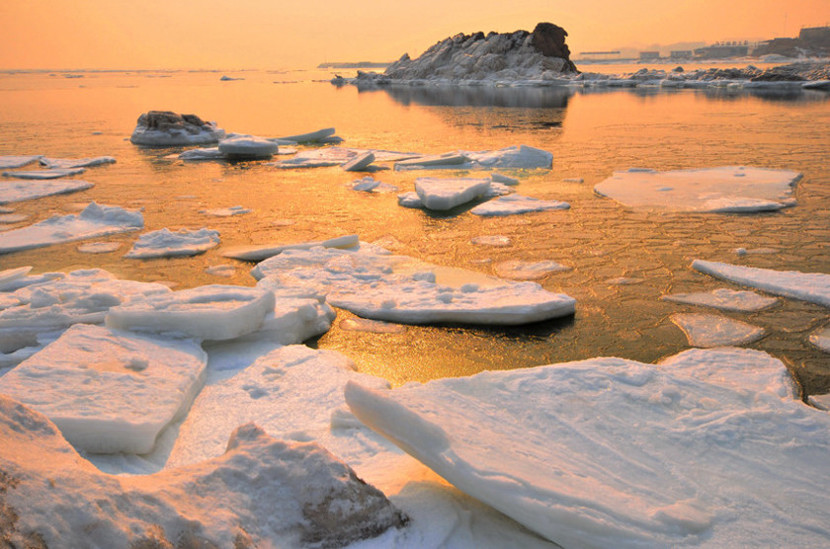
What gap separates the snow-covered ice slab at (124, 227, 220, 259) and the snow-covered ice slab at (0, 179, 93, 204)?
3218 millimetres

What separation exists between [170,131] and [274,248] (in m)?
9.88

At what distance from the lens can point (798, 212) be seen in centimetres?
632

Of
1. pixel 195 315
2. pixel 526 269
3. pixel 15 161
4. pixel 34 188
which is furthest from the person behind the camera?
pixel 15 161

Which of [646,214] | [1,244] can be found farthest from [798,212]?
[1,244]

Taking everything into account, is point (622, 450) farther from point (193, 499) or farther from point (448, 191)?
point (448, 191)

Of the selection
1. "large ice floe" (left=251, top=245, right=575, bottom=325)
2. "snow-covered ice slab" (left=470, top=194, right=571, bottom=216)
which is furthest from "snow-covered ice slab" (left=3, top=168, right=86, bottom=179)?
"snow-covered ice slab" (left=470, top=194, right=571, bottom=216)

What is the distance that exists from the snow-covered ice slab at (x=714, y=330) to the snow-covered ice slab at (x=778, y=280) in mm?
669

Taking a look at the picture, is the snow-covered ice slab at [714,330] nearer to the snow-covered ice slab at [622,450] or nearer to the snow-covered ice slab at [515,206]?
the snow-covered ice slab at [622,450]

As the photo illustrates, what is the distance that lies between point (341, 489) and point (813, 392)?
258 centimetres

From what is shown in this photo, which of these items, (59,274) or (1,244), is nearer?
(59,274)

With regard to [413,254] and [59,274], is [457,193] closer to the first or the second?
[413,254]

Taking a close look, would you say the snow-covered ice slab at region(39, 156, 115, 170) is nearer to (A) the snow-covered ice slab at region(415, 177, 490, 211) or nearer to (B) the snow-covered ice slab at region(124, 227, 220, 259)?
(B) the snow-covered ice slab at region(124, 227, 220, 259)

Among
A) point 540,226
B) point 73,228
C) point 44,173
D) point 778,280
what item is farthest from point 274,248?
point 44,173

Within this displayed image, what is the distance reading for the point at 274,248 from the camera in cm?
540
